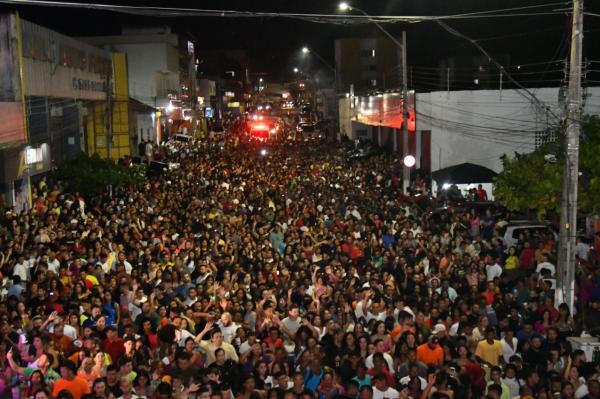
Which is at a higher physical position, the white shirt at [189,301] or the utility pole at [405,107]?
the utility pole at [405,107]

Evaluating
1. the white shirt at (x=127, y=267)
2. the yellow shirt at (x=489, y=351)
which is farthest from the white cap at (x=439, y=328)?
the white shirt at (x=127, y=267)

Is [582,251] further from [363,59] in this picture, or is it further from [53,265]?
[363,59]

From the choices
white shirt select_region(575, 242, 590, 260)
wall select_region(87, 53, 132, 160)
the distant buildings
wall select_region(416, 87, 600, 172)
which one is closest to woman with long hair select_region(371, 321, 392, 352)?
white shirt select_region(575, 242, 590, 260)

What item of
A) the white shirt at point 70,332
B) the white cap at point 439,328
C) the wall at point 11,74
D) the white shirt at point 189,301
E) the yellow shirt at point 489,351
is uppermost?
the wall at point 11,74

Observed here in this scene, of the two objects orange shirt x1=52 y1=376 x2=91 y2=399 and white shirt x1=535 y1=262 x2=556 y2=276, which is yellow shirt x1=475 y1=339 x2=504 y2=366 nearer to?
white shirt x1=535 y1=262 x2=556 y2=276

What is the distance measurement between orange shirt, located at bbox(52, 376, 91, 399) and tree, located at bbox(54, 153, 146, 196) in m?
14.2

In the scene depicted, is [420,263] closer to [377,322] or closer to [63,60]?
[377,322]

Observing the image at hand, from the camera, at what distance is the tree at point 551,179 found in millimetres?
15703

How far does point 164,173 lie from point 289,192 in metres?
8.45

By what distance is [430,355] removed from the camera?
29.7ft

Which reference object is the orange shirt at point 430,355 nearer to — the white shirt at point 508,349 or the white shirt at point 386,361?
the white shirt at point 386,361

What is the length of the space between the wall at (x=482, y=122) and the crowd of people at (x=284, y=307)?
7.08 meters

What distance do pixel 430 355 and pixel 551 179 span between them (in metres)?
8.12

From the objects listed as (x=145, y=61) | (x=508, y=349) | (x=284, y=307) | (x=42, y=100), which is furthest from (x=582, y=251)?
(x=145, y=61)
